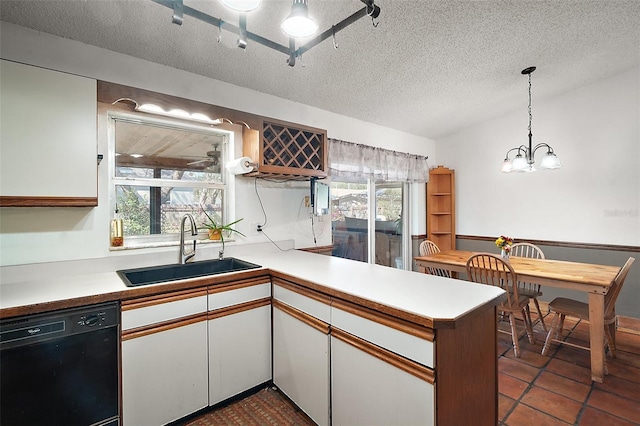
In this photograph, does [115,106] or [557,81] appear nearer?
[115,106]

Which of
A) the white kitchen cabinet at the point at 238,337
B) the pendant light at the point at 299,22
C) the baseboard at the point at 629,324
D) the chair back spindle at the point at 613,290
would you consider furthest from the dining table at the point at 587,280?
the pendant light at the point at 299,22

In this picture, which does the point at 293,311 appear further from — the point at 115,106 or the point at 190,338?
the point at 115,106

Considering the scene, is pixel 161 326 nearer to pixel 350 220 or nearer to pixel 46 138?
pixel 46 138

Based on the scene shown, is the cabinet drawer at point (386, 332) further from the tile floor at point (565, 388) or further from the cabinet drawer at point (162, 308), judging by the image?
the tile floor at point (565, 388)

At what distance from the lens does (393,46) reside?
225 cm

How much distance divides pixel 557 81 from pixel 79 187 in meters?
4.33

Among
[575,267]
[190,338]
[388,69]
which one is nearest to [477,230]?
[575,267]

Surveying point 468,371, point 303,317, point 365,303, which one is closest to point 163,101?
point 303,317

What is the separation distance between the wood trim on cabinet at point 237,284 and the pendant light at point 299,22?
4.59 feet

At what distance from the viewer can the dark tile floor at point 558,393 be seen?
176 centimetres

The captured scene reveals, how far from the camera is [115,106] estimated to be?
6.58ft

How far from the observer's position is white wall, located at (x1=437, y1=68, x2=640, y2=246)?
3.18m

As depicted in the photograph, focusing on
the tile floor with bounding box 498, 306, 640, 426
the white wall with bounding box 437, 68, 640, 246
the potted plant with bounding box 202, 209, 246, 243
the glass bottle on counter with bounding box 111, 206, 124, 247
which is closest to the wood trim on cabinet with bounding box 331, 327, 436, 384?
the tile floor with bounding box 498, 306, 640, 426

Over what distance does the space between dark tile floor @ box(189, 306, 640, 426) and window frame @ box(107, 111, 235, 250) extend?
123cm
